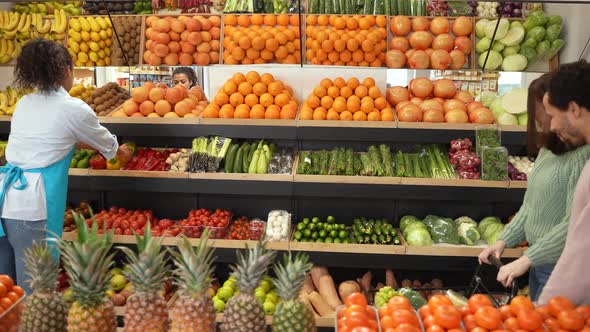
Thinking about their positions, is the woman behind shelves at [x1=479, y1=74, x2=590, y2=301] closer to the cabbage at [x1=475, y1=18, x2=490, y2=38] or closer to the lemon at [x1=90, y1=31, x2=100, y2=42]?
the cabbage at [x1=475, y1=18, x2=490, y2=38]

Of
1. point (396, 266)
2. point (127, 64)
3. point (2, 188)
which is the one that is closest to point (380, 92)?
point (396, 266)

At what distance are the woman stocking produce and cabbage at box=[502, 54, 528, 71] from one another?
12.1 feet

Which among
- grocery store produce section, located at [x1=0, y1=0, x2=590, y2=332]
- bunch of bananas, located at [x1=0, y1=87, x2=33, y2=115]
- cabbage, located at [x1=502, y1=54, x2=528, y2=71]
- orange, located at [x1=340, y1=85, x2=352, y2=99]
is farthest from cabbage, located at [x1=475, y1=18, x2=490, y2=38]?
bunch of bananas, located at [x1=0, y1=87, x2=33, y2=115]

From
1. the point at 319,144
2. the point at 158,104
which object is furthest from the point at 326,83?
the point at 158,104

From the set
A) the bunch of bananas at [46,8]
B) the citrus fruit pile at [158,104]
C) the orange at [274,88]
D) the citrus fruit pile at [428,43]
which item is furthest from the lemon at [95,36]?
the citrus fruit pile at [428,43]

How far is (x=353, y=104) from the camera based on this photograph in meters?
4.84

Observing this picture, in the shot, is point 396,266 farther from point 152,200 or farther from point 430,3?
point 430,3

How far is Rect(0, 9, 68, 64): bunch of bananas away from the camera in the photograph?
5.82 m

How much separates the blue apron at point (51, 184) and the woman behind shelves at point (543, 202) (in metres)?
→ 2.65

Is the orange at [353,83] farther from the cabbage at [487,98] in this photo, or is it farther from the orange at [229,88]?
the cabbage at [487,98]

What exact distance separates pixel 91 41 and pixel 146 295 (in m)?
4.15

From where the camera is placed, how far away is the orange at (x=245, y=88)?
16.3ft

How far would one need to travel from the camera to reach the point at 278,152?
5.05 metres

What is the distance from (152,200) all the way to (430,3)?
3276mm
